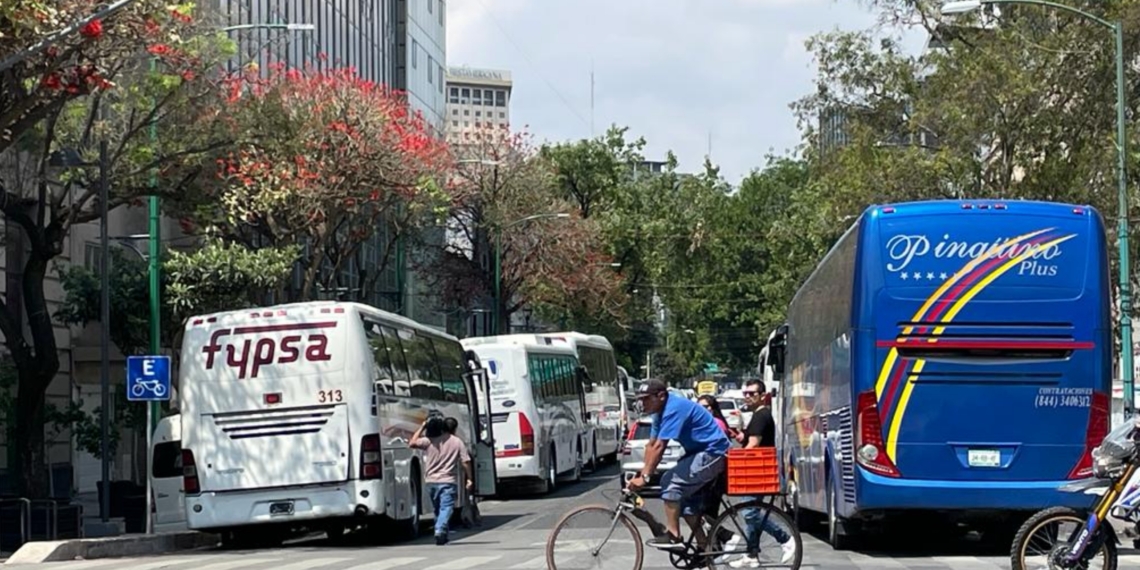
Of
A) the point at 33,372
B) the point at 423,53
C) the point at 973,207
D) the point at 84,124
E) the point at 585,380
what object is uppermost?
the point at 423,53

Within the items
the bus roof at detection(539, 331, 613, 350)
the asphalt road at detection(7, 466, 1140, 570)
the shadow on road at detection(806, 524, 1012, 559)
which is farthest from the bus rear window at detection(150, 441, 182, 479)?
the bus roof at detection(539, 331, 613, 350)

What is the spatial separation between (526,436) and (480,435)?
406 centimetres

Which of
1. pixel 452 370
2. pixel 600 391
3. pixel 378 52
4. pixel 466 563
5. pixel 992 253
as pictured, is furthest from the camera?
pixel 378 52

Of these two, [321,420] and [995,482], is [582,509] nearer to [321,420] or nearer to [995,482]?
[995,482]

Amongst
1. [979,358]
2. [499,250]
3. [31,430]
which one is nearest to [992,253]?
[979,358]

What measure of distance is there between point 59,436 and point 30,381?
516 inches

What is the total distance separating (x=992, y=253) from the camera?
54.1ft

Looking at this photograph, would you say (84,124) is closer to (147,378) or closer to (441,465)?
(147,378)

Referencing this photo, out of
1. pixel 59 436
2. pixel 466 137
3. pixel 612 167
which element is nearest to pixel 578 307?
pixel 466 137

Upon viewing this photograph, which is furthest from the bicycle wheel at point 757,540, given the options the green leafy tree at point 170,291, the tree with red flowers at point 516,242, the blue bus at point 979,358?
the tree with red flowers at point 516,242

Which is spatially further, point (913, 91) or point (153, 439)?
point (913, 91)

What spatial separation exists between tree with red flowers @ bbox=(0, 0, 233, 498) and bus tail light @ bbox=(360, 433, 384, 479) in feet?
17.3

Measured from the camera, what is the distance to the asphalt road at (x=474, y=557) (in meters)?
16.5

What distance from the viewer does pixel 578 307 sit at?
206ft
